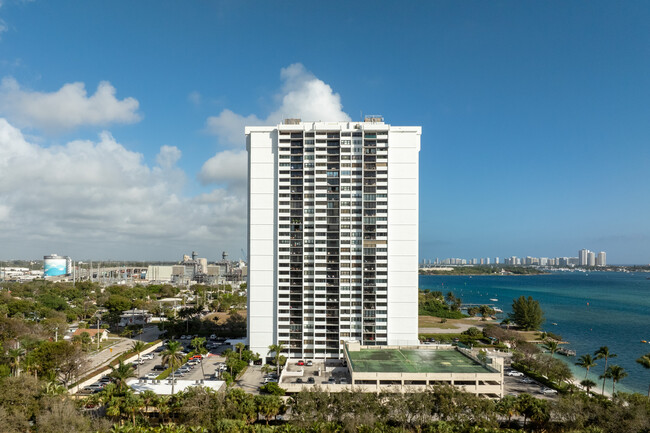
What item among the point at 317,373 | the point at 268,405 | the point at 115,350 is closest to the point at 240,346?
the point at 317,373

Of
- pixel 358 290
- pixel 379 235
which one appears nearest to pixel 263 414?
pixel 358 290

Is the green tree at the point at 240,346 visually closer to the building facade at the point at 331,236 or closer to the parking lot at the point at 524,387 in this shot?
the building facade at the point at 331,236

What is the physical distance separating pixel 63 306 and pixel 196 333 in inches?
1869

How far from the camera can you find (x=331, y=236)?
2525 inches

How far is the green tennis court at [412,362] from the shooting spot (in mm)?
47969

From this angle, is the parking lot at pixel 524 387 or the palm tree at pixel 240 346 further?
the palm tree at pixel 240 346

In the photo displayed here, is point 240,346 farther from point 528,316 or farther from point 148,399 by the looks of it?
point 528,316

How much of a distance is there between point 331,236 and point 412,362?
77.3 feet

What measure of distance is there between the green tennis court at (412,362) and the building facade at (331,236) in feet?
21.1

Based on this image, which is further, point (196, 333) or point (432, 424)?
point (196, 333)

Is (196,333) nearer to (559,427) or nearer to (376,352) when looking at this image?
(376,352)

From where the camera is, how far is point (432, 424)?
115ft

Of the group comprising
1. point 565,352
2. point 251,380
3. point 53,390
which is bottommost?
point 565,352

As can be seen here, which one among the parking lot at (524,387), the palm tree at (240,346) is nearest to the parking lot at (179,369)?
the palm tree at (240,346)
